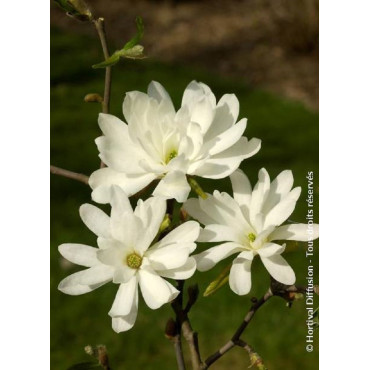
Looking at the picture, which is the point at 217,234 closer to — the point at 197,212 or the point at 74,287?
the point at 197,212

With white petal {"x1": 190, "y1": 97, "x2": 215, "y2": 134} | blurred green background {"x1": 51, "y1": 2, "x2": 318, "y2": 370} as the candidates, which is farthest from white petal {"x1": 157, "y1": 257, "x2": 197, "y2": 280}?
blurred green background {"x1": 51, "y1": 2, "x2": 318, "y2": 370}

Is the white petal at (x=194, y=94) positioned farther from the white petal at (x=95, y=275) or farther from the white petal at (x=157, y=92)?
the white petal at (x=95, y=275)

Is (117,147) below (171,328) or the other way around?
the other way around

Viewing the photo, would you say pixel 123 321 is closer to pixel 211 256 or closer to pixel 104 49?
pixel 211 256

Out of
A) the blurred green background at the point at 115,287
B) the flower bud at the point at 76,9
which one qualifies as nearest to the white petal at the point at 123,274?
the flower bud at the point at 76,9

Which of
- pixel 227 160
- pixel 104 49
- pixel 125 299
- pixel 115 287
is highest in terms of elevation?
pixel 104 49

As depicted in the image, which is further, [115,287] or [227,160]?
[115,287]

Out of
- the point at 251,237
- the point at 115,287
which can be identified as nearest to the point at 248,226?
the point at 251,237

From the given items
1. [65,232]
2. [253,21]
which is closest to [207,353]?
[65,232]
